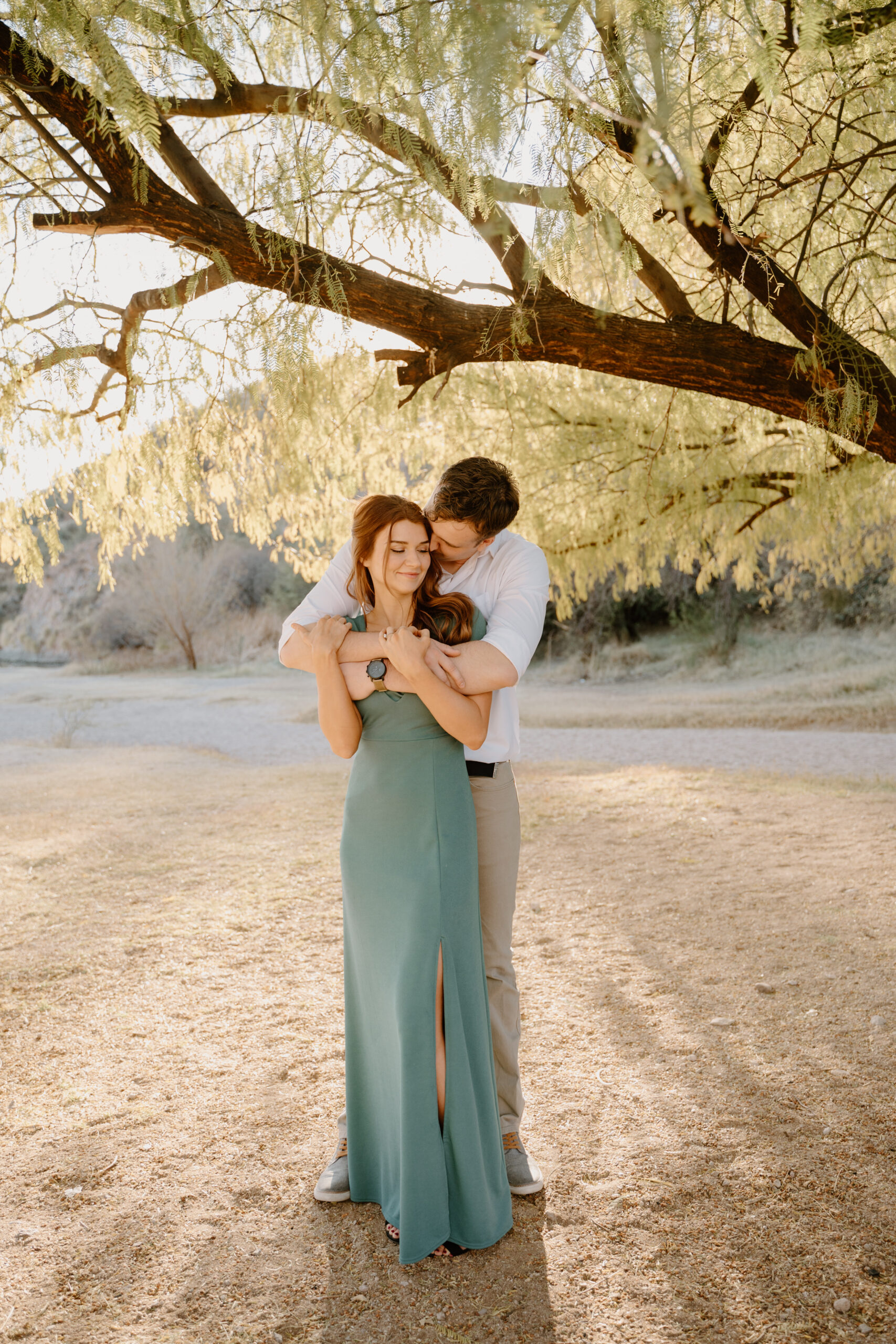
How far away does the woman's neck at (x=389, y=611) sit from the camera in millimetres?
2166

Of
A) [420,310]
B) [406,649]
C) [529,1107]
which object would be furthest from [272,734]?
[406,649]

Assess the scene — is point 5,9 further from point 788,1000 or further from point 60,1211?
point 788,1000

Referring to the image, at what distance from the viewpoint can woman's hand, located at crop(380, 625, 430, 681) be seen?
6.28 feet

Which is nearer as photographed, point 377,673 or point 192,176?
point 377,673

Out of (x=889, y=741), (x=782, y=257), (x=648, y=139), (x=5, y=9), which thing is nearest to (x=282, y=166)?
(x=5, y=9)

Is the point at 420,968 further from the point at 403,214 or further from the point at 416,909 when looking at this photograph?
the point at 403,214

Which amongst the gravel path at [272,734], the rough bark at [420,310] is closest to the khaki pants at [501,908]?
the rough bark at [420,310]

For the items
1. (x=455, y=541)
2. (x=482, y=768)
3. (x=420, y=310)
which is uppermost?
(x=420, y=310)

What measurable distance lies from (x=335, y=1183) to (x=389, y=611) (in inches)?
58.8

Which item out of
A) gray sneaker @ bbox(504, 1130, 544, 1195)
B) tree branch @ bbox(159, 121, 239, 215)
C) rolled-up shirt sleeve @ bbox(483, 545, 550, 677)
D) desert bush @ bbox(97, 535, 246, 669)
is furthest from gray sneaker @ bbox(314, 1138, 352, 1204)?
desert bush @ bbox(97, 535, 246, 669)

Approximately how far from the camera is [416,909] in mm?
1995

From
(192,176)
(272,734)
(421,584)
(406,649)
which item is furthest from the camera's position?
(272,734)

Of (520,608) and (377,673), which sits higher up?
(520,608)

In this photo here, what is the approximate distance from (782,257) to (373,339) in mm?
2101
